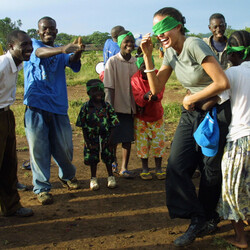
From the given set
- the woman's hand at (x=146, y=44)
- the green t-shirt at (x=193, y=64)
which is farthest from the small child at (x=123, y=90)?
the green t-shirt at (x=193, y=64)

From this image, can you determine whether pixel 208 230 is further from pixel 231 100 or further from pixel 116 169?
pixel 116 169

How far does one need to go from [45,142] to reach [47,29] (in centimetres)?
130

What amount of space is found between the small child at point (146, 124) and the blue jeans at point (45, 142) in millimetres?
1016

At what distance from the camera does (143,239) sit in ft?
10.8

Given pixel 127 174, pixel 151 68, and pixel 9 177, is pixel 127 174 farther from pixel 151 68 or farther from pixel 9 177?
pixel 151 68

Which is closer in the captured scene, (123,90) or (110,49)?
(123,90)

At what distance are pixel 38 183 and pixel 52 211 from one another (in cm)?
41

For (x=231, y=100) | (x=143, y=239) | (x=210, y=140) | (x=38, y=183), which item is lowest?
(x=143, y=239)

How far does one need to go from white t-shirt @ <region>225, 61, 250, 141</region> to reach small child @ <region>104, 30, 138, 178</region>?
210 centimetres

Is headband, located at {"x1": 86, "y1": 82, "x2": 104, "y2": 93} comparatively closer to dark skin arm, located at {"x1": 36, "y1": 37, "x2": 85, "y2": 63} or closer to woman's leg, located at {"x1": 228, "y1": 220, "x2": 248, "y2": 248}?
dark skin arm, located at {"x1": 36, "y1": 37, "x2": 85, "y2": 63}

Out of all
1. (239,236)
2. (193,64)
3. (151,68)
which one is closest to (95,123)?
(151,68)

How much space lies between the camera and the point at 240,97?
286cm

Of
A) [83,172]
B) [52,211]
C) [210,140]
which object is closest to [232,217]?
[210,140]

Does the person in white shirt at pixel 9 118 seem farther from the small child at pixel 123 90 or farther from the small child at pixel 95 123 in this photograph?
the small child at pixel 123 90
